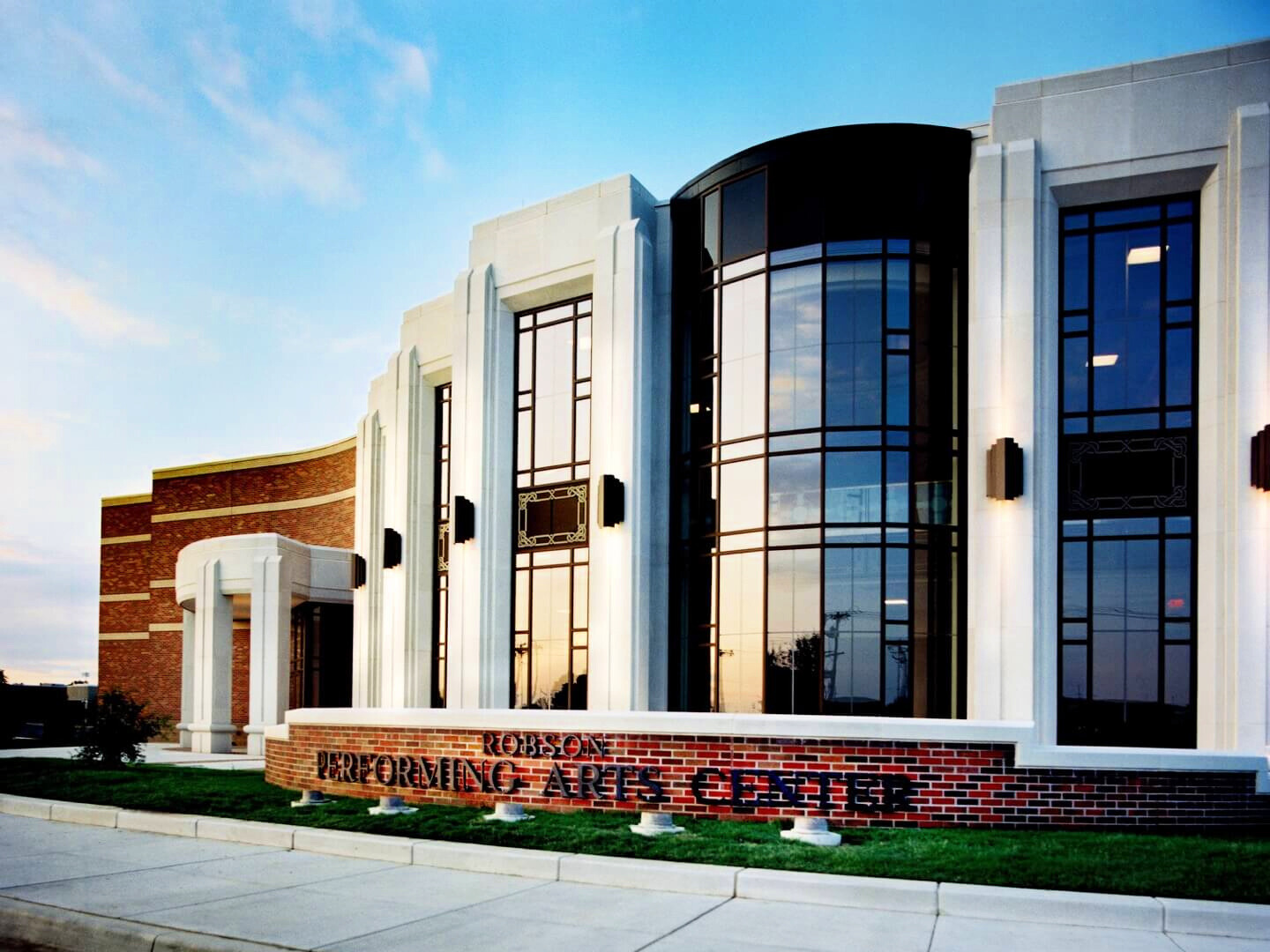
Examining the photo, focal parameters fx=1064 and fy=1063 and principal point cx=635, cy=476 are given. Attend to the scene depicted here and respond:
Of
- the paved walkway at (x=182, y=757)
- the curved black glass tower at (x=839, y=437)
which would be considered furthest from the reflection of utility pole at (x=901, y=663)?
the paved walkway at (x=182, y=757)

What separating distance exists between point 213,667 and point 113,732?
8.91 metres

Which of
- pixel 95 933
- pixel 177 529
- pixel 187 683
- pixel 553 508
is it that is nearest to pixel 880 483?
pixel 553 508

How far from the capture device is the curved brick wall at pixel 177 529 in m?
38.0

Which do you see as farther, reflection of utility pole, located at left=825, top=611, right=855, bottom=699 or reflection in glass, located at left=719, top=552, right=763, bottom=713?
reflection in glass, located at left=719, top=552, right=763, bottom=713

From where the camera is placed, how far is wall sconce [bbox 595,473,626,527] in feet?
61.7

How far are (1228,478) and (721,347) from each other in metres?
8.28

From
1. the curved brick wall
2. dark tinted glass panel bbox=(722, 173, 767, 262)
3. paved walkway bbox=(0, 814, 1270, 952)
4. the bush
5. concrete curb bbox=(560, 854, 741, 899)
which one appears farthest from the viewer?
the curved brick wall

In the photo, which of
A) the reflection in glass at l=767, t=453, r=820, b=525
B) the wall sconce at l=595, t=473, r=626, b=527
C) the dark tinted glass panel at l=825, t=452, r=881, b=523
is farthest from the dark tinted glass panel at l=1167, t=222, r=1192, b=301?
the wall sconce at l=595, t=473, r=626, b=527

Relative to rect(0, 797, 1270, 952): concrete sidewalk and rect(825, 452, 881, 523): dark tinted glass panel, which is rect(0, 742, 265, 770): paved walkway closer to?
rect(0, 797, 1270, 952): concrete sidewalk

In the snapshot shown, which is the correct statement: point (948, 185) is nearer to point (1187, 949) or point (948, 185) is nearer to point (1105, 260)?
point (1105, 260)

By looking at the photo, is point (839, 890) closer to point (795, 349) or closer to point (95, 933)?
point (95, 933)

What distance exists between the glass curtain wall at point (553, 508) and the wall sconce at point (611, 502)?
1471 millimetres

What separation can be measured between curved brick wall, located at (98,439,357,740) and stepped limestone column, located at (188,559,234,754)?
6.79 m

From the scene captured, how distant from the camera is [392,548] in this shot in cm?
2436
